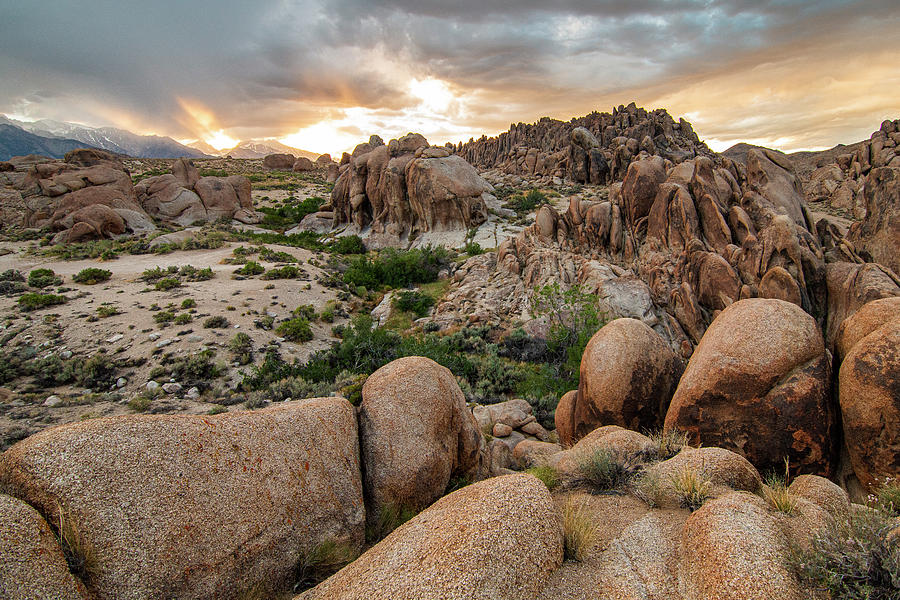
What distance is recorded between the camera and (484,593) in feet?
8.86

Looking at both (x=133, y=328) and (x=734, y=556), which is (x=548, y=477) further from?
(x=133, y=328)

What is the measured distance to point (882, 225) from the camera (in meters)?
11.3

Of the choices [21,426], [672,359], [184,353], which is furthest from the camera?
[184,353]

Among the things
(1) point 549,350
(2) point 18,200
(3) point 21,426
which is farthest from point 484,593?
(2) point 18,200

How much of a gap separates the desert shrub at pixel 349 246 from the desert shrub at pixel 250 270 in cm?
1141

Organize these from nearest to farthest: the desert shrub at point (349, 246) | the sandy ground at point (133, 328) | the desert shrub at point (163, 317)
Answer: the sandy ground at point (133, 328) → the desert shrub at point (163, 317) → the desert shrub at point (349, 246)

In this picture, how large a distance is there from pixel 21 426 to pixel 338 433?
31.3ft

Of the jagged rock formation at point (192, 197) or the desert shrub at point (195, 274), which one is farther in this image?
the jagged rock formation at point (192, 197)

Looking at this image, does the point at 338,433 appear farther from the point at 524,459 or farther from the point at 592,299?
the point at 592,299

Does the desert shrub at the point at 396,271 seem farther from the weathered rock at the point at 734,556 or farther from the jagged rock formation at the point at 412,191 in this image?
the weathered rock at the point at 734,556

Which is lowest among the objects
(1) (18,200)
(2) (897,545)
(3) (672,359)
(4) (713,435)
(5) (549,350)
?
(5) (549,350)

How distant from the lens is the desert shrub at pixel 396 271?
82.0 ft

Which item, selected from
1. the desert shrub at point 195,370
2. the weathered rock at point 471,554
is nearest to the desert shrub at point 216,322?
the desert shrub at point 195,370

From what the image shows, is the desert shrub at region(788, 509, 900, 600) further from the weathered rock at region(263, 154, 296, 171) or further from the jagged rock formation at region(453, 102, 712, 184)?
the weathered rock at region(263, 154, 296, 171)
